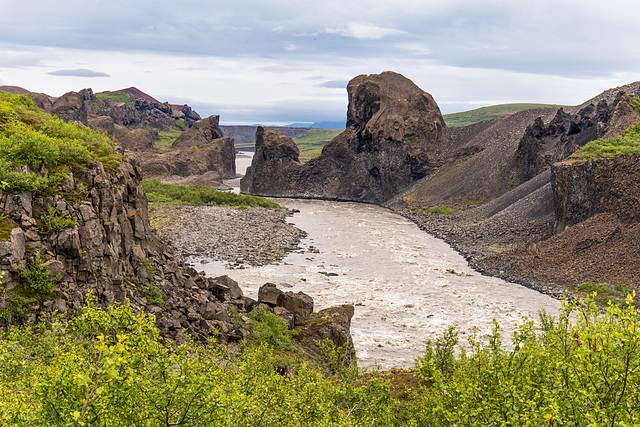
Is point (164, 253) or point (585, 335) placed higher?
point (585, 335)

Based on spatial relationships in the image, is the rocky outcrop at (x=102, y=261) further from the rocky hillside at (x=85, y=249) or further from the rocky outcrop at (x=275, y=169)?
the rocky outcrop at (x=275, y=169)

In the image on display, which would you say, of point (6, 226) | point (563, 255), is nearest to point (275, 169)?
point (563, 255)

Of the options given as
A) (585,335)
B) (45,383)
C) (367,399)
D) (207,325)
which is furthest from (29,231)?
(585,335)

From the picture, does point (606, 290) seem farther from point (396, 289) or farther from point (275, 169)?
point (275, 169)

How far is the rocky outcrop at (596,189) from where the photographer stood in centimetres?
4556

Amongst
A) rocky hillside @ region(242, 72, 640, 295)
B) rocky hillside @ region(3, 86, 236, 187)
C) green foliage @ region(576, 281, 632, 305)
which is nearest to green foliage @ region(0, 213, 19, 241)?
green foliage @ region(576, 281, 632, 305)

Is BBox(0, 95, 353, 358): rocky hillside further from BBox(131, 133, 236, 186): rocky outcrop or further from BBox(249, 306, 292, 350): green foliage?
BBox(131, 133, 236, 186): rocky outcrop

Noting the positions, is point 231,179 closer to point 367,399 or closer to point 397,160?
point 397,160

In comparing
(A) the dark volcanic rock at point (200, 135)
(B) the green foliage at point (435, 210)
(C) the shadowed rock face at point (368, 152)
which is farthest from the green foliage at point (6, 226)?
(A) the dark volcanic rock at point (200, 135)

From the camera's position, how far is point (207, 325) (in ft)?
79.1

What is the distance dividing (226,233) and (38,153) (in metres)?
44.5

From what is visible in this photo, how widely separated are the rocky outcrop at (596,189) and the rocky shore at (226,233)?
3203cm

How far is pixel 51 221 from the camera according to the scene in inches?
816

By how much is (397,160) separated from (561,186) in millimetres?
69434
